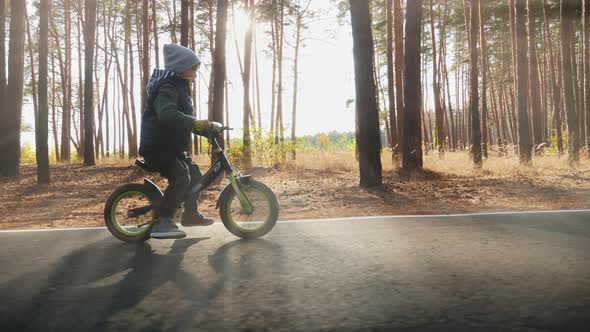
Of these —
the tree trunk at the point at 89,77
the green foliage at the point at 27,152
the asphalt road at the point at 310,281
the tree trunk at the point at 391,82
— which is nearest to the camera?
the asphalt road at the point at 310,281

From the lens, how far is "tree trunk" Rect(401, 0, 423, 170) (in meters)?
14.6

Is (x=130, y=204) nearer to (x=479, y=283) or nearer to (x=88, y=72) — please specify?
(x=479, y=283)

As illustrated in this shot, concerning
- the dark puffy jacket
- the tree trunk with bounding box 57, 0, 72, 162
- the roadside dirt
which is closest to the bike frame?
the dark puffy jacket

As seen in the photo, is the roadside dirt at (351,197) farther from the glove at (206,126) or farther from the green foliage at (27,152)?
the green foliage at (27,152)

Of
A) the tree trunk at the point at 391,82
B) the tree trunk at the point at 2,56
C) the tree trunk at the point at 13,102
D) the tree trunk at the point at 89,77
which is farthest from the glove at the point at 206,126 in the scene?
the tree trunk at the point at 89,77

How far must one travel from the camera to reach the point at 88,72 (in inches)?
935

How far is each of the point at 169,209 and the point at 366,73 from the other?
751 cm

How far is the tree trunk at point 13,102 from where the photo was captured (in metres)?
18.3

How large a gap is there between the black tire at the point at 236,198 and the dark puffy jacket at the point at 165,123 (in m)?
0.66

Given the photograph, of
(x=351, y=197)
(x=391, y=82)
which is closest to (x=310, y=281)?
(x=351, y=197)

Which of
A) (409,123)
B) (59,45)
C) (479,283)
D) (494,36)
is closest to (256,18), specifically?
(409,123)

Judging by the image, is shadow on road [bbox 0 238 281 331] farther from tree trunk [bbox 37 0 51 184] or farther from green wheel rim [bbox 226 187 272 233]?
tree trunk [bbox 37 0 51 184]

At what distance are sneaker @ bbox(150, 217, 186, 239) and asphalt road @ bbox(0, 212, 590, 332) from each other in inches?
4.0

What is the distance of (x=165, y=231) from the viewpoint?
5.20 m
